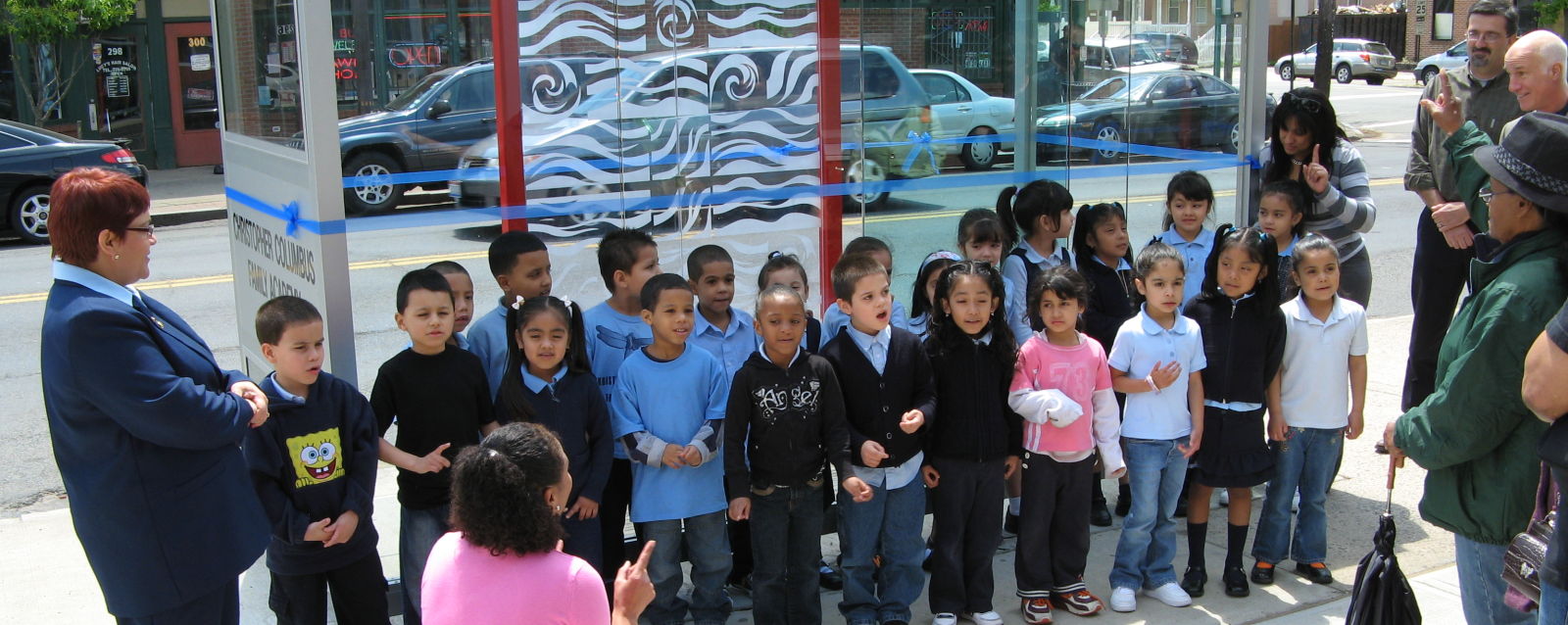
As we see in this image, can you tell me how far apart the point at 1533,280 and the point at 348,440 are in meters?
2.99

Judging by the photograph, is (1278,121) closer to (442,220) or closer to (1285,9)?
(1285,9)

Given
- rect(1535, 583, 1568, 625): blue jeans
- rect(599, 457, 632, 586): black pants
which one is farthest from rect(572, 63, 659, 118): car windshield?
rect(1535, 583, 1568, 625): blue jeans

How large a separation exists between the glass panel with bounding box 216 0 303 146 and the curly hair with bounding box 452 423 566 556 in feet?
7.26

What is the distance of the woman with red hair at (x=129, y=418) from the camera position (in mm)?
2896

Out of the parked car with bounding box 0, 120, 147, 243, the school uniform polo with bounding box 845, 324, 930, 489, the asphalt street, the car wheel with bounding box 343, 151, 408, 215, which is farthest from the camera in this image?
the parked car with bounding box 0, 120, 147, 243

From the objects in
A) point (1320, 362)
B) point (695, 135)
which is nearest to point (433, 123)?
point (695, 135)

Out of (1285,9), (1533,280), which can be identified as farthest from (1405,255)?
(1533,280)

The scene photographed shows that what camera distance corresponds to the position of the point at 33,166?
525 inches

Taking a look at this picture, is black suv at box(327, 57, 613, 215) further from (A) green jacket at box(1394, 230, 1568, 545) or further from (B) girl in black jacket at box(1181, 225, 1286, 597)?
(A) green jacket at box(1394, 230, 1568, 545)

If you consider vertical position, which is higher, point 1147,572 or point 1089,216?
point 1089,216

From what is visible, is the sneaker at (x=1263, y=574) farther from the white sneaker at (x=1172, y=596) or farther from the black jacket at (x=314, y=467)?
the black jacket at (x=314, y=467)

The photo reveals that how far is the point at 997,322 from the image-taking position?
4242 mm

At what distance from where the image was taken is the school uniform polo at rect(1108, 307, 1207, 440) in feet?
14.4

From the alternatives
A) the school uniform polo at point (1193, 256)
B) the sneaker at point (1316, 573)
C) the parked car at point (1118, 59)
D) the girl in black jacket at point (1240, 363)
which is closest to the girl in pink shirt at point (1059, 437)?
→ the girl in black jacket at point (1240, 363)
